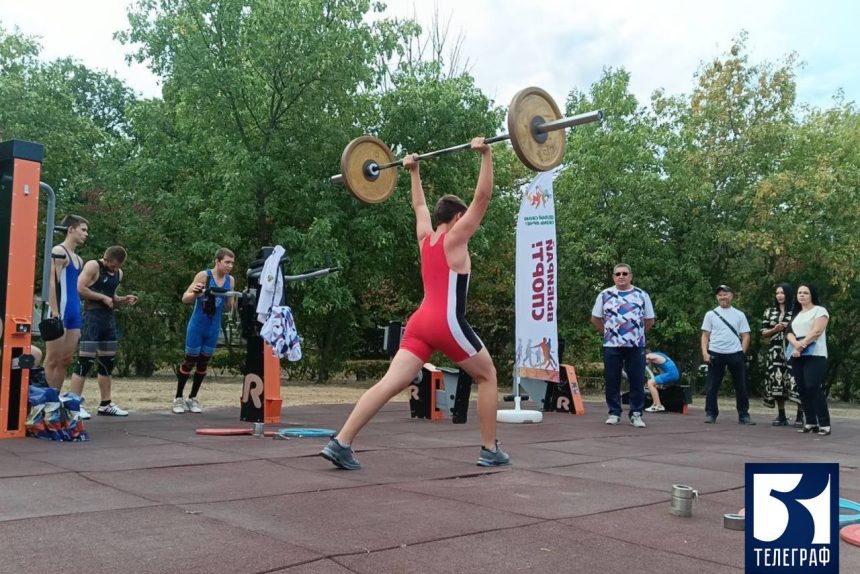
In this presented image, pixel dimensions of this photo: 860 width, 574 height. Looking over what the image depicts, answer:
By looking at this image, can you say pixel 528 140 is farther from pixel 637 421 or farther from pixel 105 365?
pixel 105 365

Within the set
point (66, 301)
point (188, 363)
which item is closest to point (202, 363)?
point (188, 363)

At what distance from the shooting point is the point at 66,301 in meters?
7.34

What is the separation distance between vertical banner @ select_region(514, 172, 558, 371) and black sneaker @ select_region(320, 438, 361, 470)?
16.0 ft

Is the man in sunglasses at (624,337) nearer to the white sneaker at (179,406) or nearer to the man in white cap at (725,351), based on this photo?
the man in white cap at (725,351)

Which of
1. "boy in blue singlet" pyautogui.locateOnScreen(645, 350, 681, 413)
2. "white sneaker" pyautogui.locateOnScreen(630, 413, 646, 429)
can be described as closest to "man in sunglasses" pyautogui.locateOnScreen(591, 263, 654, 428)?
"white sneaker" pyautogui.locateOnScreen(630, 413, 646, 429)

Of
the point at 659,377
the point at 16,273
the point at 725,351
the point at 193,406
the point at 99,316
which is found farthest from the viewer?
the point at 659,377

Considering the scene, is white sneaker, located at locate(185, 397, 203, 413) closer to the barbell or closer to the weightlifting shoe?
the weightlifting shoe

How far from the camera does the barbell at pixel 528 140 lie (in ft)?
17.4

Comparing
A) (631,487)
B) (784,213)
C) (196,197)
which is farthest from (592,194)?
(631,487)

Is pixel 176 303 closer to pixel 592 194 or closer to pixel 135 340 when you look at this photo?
pixel 135 340

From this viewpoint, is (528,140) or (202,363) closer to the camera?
(528,140)

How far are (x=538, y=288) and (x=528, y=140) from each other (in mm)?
4360

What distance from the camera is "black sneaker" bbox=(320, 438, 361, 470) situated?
5020 mm

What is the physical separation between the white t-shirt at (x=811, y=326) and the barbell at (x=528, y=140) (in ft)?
14.4
